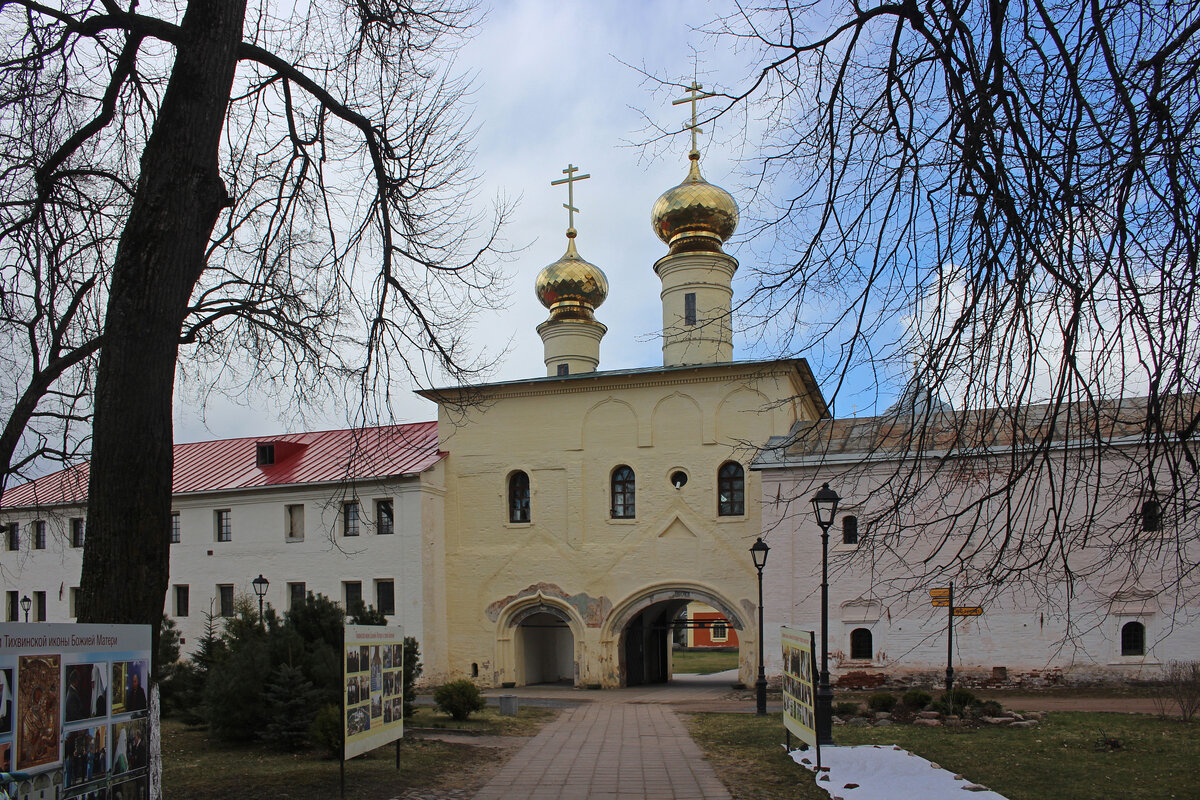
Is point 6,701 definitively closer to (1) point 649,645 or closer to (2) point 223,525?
(1) point 649,645

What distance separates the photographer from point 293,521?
28562 millimetres

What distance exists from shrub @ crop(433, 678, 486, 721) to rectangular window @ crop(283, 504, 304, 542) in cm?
1341

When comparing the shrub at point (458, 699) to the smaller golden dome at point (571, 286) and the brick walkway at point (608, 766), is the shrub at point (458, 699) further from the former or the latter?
the smaller golden dome at point (571, 286)

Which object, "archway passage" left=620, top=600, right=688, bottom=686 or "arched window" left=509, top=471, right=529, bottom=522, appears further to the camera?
"arched window" left=509, top=471, right=529, bottom=522

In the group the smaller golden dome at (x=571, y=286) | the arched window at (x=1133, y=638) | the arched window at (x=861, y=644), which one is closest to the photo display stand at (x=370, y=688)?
the arched window at (x=861, y=644)

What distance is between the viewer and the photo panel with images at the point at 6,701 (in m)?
4.02

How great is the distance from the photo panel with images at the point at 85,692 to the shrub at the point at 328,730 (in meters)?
6.29

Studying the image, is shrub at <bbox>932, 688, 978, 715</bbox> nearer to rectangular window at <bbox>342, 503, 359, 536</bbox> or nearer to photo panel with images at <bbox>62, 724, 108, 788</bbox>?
photo panel with images at <bbox>62, 724, 108, 788</bbox>

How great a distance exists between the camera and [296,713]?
11.5 m

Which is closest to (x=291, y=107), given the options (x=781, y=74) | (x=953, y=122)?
(x=781, y=74)

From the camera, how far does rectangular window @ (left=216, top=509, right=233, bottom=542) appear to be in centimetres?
2939

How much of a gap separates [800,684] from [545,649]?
63.3ft

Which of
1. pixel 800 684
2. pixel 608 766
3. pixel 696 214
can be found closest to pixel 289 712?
pixel 608 766

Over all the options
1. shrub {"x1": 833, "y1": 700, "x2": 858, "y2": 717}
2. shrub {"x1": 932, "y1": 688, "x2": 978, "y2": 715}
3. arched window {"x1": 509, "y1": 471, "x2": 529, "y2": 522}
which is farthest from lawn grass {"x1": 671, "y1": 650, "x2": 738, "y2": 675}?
shrub {"x1": 932, "y1": 688, "x2": 978, "y2": 715}
